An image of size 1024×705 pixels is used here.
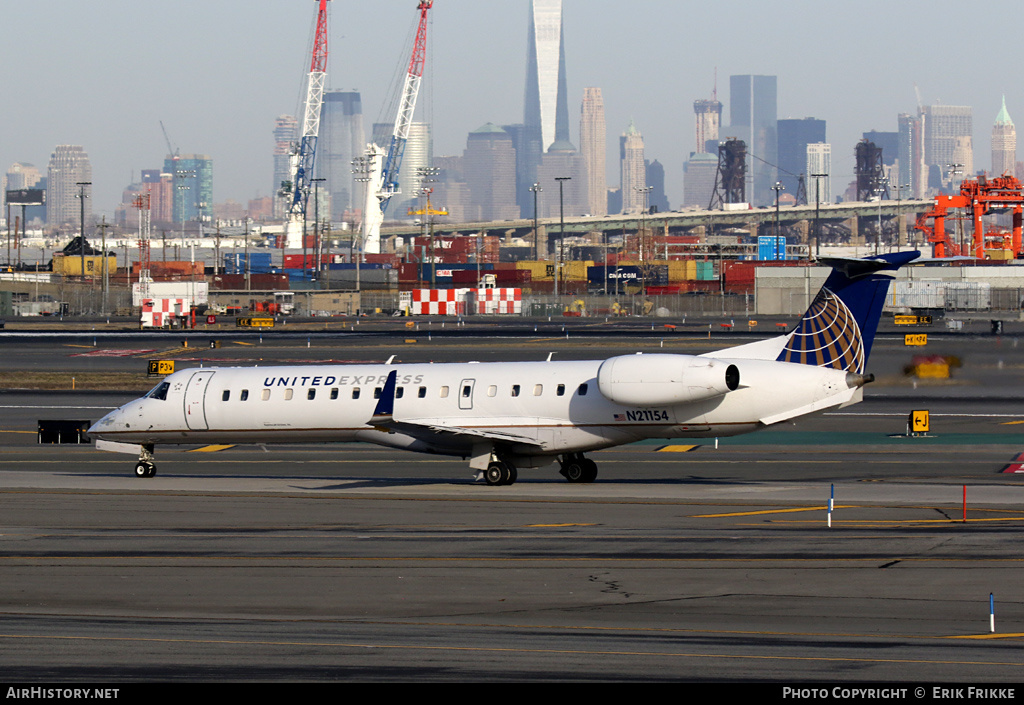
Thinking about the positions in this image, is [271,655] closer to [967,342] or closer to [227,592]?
[227,592]

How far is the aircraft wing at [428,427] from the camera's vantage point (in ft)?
99.7

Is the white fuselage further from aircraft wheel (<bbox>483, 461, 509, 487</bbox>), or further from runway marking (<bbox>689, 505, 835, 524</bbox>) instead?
runway marking (<bbox>689, 505, 835, 524</bbox>)

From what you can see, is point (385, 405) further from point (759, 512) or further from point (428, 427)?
point (759, 512)

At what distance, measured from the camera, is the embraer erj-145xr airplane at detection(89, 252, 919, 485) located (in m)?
28.5

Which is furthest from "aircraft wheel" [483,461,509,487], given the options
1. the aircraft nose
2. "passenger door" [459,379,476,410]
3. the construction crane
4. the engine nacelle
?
the construction crane

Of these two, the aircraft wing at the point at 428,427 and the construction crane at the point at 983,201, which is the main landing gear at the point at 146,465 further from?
the construction crane at the point at 983,201

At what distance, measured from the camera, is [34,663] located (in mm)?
14133

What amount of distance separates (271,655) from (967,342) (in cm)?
4788

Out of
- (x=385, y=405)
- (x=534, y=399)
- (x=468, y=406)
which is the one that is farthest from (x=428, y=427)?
(x=534, y=399)

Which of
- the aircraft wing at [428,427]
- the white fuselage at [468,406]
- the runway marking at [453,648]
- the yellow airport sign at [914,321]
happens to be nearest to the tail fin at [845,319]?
the white fuselage at [468,406]

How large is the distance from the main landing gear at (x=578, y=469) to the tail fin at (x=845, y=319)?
224 inches

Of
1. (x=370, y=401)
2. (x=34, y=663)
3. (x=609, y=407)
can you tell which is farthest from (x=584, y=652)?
(x=370, y=401)

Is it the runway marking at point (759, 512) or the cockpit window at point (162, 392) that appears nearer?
the runway marking at point (759, 512)
